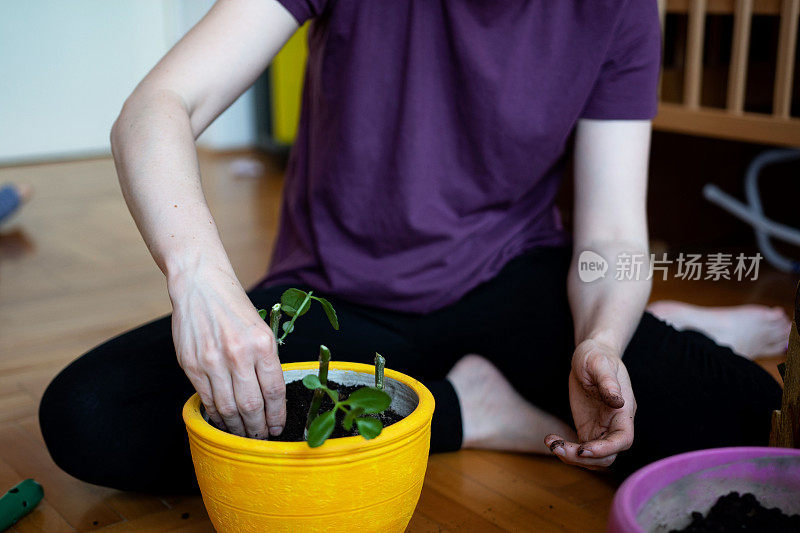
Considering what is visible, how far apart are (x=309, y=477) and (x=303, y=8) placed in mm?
541

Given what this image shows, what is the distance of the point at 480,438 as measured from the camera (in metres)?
1.05

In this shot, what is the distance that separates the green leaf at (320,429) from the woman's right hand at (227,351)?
0.20 feet

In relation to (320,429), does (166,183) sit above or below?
above

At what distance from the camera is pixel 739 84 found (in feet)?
5.44

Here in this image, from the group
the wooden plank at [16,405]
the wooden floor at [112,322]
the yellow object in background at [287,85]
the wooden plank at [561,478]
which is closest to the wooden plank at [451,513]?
the wooden floor at [112,322]

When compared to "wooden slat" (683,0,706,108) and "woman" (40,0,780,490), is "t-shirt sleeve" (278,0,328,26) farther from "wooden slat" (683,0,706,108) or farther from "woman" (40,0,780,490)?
"wooden slat" (683,0,706,108)

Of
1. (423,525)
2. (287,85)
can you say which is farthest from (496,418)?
(287,85)

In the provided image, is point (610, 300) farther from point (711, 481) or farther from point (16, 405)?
point (16, 405)

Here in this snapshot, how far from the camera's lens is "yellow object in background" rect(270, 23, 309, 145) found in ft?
10.8

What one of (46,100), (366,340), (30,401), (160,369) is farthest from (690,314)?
(46,100)

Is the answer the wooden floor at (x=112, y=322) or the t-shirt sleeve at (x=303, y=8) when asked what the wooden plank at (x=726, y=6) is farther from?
the t-shirt sleeve at (x=303, y=8)

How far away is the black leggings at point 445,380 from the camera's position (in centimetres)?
93

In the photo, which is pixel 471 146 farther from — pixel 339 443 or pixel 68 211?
pixel 68 211

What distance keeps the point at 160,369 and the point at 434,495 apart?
1.09ft
